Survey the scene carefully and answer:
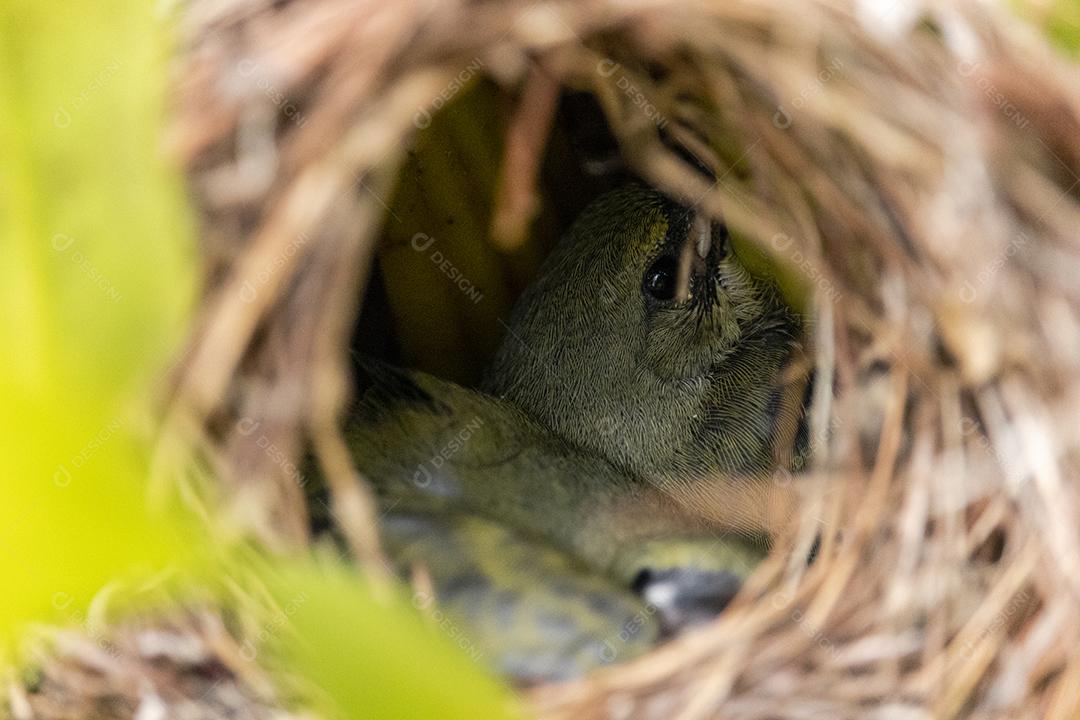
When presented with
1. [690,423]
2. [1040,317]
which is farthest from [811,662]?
[690,423]

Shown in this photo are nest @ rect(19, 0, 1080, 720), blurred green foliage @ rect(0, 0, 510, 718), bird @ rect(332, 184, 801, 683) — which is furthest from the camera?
bird @ rect(332, 184, 801, 683)

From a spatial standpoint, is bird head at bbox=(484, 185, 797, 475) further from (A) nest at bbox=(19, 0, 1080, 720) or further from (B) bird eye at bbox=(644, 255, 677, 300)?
(A) nest at bbox=(19, 0, 1080, 720)

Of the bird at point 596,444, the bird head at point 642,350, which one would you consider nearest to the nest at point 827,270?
the bird at point 596,444

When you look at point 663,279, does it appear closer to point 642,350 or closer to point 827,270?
point 642,350

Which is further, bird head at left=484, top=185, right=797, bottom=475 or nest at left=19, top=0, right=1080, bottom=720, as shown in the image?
bird head at left=484, top=185, right=797, bottom=475

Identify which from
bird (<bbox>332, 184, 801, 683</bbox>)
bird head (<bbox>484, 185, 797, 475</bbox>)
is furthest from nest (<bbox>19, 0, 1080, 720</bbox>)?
bird head (<bbox>484, 185, 797, 475</bbox>)

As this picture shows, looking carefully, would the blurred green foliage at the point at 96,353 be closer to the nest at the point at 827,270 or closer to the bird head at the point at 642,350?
the nest at the point at 827,270

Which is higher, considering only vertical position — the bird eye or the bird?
the bird eye
